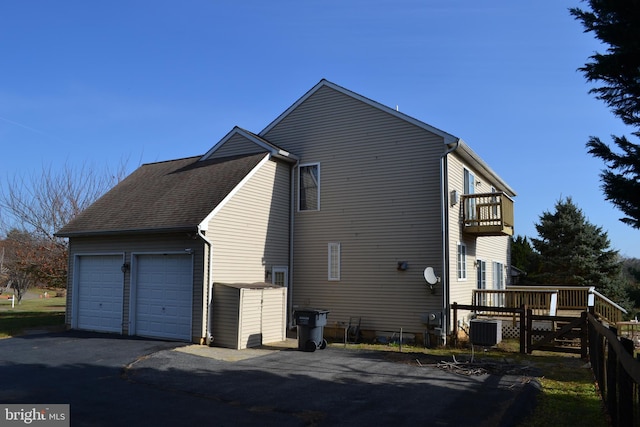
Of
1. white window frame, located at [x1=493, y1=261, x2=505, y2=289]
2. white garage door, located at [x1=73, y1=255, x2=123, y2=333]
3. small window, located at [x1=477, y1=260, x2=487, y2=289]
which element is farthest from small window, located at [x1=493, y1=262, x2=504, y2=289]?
white garage door, located at [x1=73, y1=255, x2=123, y2=333]

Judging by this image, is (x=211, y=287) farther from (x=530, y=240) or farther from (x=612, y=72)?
(x=530, y=240)

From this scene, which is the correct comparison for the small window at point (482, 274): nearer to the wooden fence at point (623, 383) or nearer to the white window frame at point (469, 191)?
the white window frame at point (469, 191)

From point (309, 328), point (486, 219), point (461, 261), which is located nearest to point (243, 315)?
point (309, 328)

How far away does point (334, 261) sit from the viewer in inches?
664

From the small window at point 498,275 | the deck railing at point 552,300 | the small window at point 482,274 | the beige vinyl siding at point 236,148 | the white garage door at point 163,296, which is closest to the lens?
the white garage door at point 163,296

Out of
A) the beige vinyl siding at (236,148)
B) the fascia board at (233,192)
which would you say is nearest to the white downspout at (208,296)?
the fascia board at (233,192)

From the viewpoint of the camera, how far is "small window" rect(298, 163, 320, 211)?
17.5 m

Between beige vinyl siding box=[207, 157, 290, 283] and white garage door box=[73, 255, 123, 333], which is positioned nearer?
beige vinyl siding box=[207, 157, 290, 283]

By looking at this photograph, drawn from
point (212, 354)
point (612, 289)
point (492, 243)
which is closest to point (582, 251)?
point (612, 289)

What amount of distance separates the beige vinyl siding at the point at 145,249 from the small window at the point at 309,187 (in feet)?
15.7

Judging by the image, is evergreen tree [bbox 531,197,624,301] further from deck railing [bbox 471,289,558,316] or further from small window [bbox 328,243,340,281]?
small window [bbox 328,243,340,281]

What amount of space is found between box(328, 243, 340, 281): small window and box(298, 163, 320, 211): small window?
4.96 feet

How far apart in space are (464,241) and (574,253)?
14467 millimetres

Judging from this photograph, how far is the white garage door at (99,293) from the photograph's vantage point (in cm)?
1555
